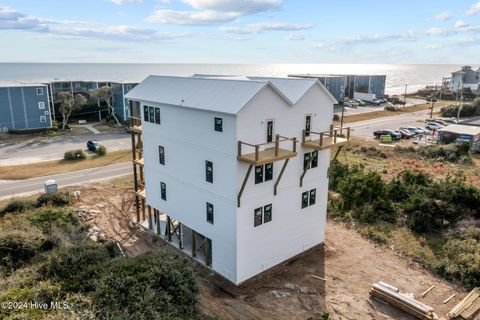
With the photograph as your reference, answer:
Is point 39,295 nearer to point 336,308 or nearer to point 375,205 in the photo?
point 336,308

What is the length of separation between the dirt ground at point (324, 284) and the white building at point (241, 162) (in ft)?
3.13

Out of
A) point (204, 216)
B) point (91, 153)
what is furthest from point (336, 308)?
point (91, 153)

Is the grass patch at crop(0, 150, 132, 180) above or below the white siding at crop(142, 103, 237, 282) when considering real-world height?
below

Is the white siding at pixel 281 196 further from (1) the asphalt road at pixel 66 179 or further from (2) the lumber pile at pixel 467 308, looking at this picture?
(1) the asphalt road at pixel 66 179

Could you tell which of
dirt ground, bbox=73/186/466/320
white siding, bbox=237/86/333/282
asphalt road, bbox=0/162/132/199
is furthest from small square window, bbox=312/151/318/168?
asphalt road, bbox=0/162/132/199

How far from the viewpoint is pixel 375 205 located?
28.7 meters

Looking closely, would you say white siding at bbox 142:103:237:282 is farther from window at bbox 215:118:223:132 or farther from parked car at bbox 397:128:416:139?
parked car at bbox 397:128:416:139

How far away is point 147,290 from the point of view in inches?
536

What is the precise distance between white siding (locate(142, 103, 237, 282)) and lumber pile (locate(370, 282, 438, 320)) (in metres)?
7.90

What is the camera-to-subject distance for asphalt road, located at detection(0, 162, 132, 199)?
3478cm

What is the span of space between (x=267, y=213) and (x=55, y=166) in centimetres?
3267

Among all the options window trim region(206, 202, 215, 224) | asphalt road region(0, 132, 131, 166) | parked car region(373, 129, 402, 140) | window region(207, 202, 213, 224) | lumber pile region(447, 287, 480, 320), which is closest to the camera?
lumber pile region(447, 287, 480, 320)

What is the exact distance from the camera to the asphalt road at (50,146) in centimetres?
4597

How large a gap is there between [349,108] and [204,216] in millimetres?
79522
